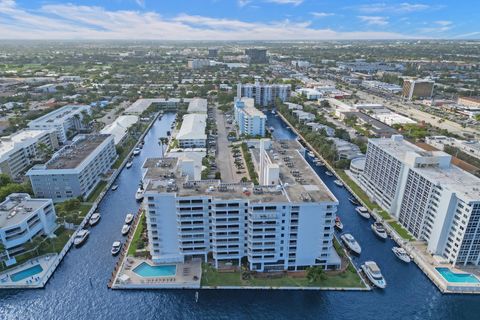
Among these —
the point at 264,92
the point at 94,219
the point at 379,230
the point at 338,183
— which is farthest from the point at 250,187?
the point at 264,92

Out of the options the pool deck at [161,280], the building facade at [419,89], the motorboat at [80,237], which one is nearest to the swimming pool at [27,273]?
the motorboat at [80,237]

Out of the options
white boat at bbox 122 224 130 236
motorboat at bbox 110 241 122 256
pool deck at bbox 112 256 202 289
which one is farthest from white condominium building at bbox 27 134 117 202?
pool deck at bbox 112 256 202 289

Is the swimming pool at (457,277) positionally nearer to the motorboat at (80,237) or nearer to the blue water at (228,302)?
the blue water at (228,302)

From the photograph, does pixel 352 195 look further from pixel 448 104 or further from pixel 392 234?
pixel 448 104

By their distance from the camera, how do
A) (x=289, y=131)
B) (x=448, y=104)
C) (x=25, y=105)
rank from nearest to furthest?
(x=289, y=131)
(x=25, y=105)
(x=448, y=104)

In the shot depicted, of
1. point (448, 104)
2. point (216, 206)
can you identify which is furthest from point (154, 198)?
point (448, 104)
